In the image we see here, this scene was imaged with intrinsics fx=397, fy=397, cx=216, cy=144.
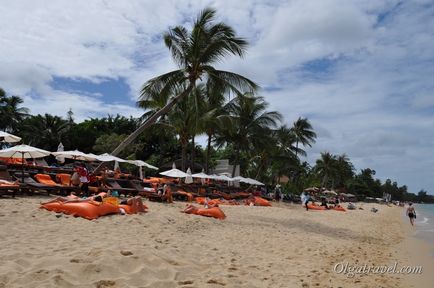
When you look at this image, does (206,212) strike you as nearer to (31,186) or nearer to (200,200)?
(31,186)

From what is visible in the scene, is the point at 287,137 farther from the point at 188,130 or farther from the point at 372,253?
the point at 372,253

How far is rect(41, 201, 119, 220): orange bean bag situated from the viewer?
9.04 metres

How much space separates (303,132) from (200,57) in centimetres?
3063

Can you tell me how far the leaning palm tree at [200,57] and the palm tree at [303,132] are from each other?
95.4ft

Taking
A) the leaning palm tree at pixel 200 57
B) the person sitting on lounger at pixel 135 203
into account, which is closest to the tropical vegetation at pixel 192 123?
the leaning palm tree at pixel 200 57

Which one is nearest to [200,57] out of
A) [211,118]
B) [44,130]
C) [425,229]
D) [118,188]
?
[118,188]

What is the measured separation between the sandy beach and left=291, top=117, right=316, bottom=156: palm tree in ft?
115

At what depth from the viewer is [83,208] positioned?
29.9 ft

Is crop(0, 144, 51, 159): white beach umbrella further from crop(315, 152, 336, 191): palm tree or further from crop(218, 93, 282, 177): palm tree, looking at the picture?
crop(315, 152, 336, 191): palm tree

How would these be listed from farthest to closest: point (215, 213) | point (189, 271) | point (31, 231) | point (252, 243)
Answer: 1. point (215, 213)
2. point (252, 243)
3. point (31, 231)
4. point (189, 271)

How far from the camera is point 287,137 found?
40094mm

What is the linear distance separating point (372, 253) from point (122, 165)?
78.9ft

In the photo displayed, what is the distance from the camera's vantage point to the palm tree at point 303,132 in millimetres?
45125

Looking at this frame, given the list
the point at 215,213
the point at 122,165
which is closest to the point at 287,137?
the point at 122,165
